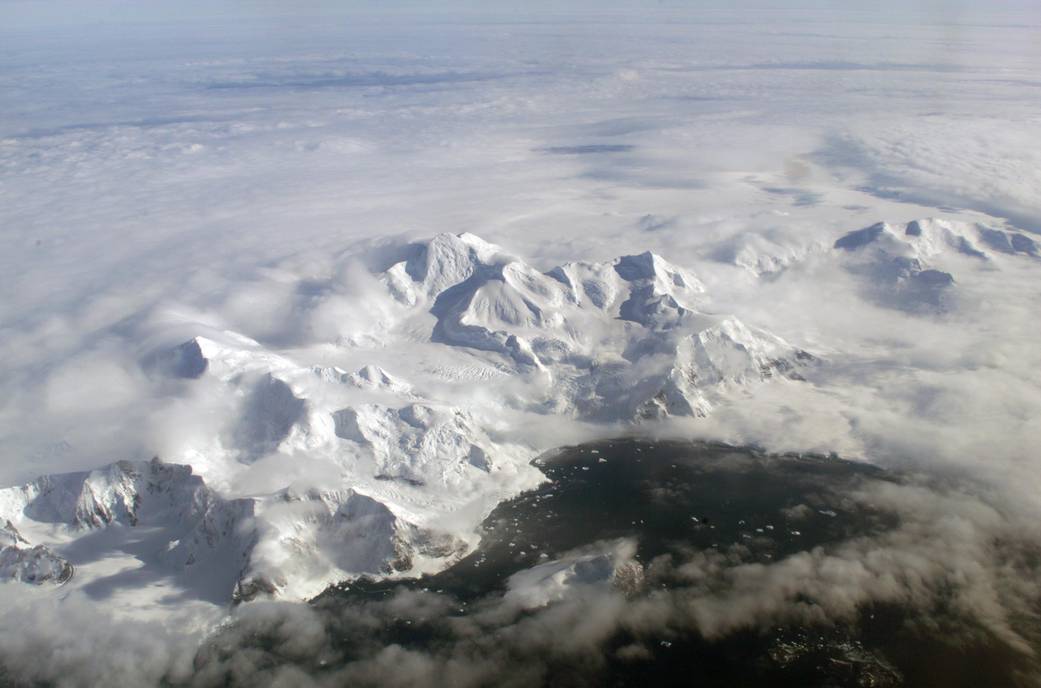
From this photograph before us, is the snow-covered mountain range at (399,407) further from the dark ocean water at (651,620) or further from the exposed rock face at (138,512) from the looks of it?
the dark ocean water at (651,620)

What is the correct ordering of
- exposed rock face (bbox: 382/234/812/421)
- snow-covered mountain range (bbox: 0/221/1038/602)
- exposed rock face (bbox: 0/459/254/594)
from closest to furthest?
exposed rock face (bbox: 0/459/254/594), snow-covered mountain range (bbox: 0/221/1038/602), exposed rock face (bbox: 382/234/812/421)

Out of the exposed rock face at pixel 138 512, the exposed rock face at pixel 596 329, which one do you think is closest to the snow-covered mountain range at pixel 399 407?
the exposed rock face at pixel 138 512

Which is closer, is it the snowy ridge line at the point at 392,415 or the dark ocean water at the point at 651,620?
the dark ocean water at the point at 651,620

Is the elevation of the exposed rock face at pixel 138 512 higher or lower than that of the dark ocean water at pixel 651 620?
higher

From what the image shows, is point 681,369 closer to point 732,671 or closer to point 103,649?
point 732,671

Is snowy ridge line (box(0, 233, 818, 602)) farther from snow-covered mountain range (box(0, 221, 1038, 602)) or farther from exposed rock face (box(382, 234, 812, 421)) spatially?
exposed rock face (box(382, 234, 812, 421))

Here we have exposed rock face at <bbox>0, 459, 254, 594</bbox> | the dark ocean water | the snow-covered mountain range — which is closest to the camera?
the dark ocean water

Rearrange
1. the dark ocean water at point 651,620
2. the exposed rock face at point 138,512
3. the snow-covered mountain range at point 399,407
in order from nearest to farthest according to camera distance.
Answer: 1. the dark ocean water at point 651,620
2. the exposed rock face at point 138,512
3. the snow-covered mountain range at point 399,407

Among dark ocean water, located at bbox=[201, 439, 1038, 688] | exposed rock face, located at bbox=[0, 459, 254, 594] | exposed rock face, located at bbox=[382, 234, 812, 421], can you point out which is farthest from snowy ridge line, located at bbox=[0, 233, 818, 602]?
dark ocean water, located at bbox=[201, 439, 1038, 688]

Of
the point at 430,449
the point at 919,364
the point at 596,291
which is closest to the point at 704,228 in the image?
the point at 596,291
